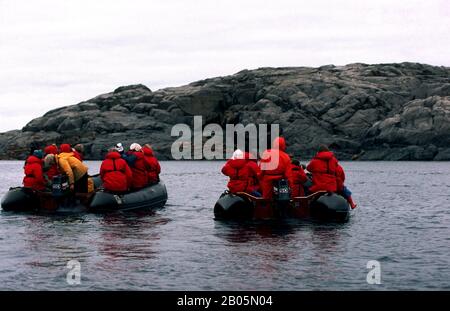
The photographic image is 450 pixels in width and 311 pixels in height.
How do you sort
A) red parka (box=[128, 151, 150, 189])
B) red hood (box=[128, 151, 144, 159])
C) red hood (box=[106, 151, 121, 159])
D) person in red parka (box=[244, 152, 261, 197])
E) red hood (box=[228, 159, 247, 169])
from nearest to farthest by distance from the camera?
red hood (box=[228, 159, 247, 169]) < person in red parka (box=[244, 152, 261, 197]) < red hood (box=[106, 151, 121, 159]) < red hood (box=[128, 151, 144, 159]) < red parka (box=[128, 151, 150, 189])

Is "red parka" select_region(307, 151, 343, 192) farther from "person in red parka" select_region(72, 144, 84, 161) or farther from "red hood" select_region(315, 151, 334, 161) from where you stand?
"person in red parka" select_region(72, 144, 84, 161)

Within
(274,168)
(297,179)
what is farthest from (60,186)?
(297,179)

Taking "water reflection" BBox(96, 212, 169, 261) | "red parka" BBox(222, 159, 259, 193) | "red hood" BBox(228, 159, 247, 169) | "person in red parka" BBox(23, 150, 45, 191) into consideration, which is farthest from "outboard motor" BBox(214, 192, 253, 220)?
"person in red parka" BBox(23, 150, 45, 191)

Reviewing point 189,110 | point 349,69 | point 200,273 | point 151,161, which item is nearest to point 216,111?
point 189,110

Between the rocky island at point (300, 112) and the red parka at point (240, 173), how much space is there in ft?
395

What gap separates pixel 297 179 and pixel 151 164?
721 centimetres

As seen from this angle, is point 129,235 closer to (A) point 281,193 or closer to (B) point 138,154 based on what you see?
(A) point 281,193

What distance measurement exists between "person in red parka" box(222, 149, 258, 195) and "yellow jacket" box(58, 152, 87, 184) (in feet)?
19.9

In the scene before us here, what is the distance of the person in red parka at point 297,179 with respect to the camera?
24969mm

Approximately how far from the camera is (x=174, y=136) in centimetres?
16688

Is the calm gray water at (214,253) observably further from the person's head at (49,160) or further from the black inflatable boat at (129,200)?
the person's head at (49,160)

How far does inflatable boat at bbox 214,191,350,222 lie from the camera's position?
930 inches

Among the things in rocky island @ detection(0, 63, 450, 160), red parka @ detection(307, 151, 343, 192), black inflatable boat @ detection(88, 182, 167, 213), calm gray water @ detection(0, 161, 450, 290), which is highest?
rocky island @ detection(0, 63, 450, 160)

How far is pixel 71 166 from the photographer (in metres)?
26.4
